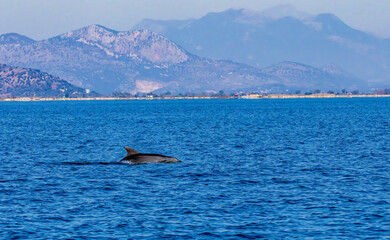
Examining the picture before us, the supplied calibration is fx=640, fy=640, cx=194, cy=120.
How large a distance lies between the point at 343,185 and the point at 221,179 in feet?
31.2

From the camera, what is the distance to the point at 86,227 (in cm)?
3422

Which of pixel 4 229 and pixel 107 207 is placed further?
pixel 107 207

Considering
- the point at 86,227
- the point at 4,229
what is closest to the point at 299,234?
the point at 86,227

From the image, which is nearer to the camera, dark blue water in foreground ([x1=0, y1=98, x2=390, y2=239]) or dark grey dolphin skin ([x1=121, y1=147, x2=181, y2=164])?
dark blue water in foreground ([x1=0, y1=98, x2=390, y2=239])

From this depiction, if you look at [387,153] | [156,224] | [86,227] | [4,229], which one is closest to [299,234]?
[156,224]

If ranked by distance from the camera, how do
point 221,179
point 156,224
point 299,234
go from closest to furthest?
point 299,234
point 156,224
point 221,179

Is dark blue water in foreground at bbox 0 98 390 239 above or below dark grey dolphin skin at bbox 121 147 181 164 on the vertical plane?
below

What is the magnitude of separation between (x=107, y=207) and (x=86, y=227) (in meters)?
5.03

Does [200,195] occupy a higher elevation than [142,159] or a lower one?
lower

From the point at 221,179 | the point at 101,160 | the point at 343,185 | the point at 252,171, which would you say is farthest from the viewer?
the point at 101,160

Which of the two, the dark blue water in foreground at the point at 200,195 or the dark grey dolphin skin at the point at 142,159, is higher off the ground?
the dark grey dolphin skin at the point at 142,159

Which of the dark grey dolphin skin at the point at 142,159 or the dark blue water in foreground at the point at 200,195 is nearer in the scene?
the dark blue water in foreground at the point at 200,195

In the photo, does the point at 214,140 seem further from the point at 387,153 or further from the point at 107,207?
the point at 107,207

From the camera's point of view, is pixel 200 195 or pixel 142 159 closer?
pixel 200 195
